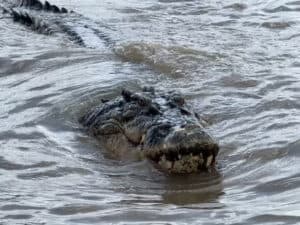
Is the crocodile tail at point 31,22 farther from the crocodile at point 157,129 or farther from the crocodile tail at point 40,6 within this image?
the crocodile at point 157,129

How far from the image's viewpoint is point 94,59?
8531 mm

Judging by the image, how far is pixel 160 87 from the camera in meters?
7.46

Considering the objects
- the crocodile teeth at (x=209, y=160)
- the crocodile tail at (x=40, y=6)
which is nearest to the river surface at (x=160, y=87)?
the crocodile teeth at (x=209, y=160)

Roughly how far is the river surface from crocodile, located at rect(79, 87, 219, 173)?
0.37ft

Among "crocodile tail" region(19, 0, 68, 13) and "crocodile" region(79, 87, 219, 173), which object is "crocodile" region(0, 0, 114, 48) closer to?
"crocodile tail" region(19, 0, 68, 13)

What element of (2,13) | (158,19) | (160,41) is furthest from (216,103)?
(2,13)

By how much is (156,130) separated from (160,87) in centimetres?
233

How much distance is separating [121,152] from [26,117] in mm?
1427

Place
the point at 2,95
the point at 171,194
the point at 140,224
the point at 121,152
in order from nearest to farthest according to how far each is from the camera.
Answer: the point at 140,224 < the point at 171,194 < the point at 121,152 < the point at 2,95

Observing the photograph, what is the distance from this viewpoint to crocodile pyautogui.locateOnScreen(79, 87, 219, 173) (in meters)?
4.88

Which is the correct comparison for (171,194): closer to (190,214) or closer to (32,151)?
(190,214)

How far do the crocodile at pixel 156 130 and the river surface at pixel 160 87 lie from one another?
11 cm

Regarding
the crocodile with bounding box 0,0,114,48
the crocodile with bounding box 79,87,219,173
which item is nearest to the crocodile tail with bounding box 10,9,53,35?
the crocodile with bounding box 0,0,114,48

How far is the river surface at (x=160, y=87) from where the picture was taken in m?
4.46
